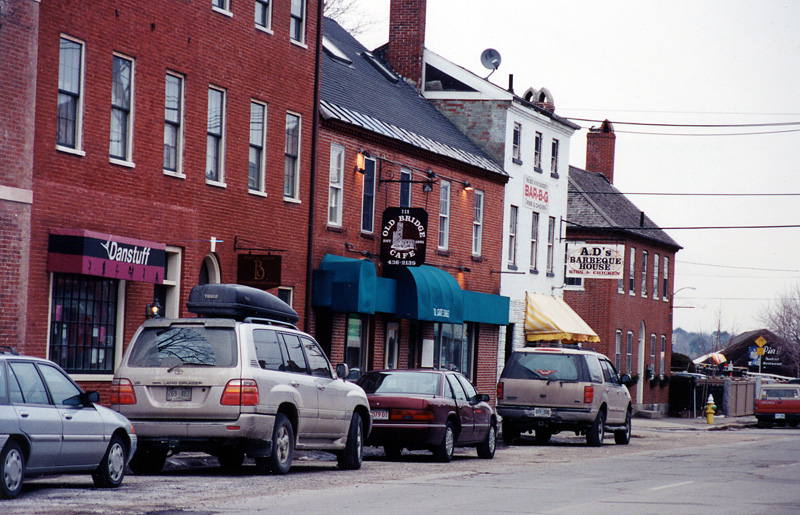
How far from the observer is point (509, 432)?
26.3 metres

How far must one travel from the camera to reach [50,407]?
1260 centimetres

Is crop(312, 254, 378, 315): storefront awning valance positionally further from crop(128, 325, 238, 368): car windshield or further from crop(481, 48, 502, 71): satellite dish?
crop(481, 48, 502, 71): satellite dish

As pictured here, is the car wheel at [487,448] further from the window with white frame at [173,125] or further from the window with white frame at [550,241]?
the window with white frame at [550,241]

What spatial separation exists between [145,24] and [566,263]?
23.1m

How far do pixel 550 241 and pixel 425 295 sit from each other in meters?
12.7

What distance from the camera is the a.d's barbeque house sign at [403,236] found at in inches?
1163

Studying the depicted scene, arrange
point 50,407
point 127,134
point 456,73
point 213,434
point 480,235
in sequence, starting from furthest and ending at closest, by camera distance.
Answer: point 456,73 < point 480,235 < point 127,134 < point 213,434 < point 50,407

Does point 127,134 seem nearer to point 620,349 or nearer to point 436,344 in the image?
point 436,344

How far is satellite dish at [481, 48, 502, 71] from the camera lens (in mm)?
41031

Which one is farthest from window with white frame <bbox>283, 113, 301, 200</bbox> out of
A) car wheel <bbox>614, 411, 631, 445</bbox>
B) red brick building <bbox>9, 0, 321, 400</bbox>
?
car wheel <bbox>614, 411, 631, 445</bbox>

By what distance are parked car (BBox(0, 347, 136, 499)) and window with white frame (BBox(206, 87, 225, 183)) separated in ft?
34.3

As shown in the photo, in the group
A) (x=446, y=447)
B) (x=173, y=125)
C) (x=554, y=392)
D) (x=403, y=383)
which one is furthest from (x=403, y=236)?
(x=446, y=447)

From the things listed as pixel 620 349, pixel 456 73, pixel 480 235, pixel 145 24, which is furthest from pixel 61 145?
pixel 620 349

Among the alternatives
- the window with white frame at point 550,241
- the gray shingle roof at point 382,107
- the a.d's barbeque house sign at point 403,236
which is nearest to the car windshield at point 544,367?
the a.d's barbeque house sign at point 403,236
